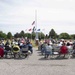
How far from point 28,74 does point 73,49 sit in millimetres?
9259

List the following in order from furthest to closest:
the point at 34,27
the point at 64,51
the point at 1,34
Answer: the point at 1,34, the point at 34,27, the point at 64,51

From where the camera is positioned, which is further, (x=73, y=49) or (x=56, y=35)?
(x=56, y=35)

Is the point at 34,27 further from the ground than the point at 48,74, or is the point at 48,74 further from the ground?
the point at 34,27

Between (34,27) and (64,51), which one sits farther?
(34,27)

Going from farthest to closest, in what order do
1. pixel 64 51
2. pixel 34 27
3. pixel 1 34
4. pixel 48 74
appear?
pixel 1 34 → pixel 34 27 → pixel 64 51 → pixel 48 74

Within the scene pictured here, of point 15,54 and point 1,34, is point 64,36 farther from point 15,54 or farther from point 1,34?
point 15,54

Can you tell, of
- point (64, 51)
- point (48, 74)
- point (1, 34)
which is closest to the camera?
point (48, 74)

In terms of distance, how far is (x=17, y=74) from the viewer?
11.0 metres

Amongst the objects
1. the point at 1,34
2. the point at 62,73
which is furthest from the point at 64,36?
the point at 62,73

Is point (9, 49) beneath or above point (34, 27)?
beneath

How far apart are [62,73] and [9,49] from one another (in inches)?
351

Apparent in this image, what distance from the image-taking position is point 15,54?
1894cm

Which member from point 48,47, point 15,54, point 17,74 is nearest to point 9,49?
point 15,54

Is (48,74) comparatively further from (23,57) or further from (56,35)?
(56,35)
